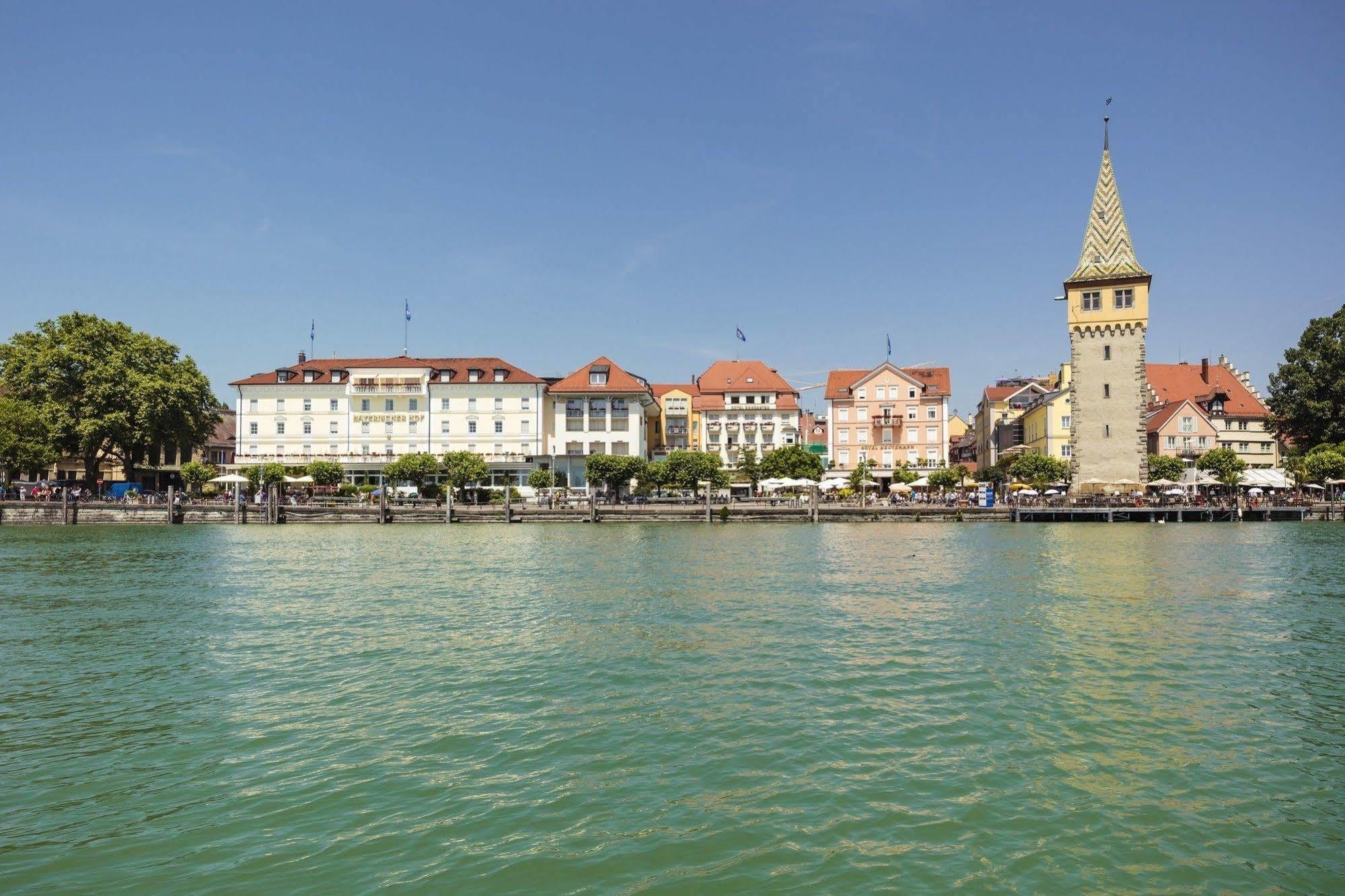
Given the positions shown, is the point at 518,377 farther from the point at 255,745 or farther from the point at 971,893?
the point at 971,893

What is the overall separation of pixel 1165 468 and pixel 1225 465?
360 cm

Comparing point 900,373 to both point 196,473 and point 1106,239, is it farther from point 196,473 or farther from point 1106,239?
point 196,473

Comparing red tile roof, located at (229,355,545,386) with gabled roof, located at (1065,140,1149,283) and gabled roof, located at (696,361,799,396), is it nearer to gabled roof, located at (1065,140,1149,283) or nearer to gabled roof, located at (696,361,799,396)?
gabled roof, located at (696,361,799,396)

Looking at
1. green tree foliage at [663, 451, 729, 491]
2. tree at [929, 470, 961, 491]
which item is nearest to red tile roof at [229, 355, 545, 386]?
green tree foliage at [663, 451, 729, 491]

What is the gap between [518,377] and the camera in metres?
75.0

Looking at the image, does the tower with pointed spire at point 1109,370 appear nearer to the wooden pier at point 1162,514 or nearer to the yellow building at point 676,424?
the wooden pier at point 1162,514

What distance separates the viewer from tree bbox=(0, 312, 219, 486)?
59.4m

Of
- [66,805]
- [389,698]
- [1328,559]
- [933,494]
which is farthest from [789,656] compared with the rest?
[933,494]

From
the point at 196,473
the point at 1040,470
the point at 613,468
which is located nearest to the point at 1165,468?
the point at 1040,470

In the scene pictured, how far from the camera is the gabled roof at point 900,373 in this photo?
81750mm

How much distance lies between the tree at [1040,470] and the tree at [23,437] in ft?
223

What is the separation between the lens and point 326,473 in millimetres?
65250

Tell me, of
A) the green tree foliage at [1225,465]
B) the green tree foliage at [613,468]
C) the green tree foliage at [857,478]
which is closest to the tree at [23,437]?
the green tree foliage at [613,468]

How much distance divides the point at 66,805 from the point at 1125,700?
12.3 metres
